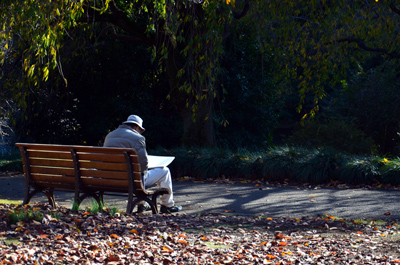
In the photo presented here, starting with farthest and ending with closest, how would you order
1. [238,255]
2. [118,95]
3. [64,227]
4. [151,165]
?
1. [118,95]
2. [151,165]
3. [64,227]
4. [238,255]

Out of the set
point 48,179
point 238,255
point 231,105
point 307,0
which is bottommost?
point 238,255

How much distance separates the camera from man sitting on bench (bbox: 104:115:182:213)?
6.89 meters

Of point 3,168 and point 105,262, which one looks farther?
point 3,168

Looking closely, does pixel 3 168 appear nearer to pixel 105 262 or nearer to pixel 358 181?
pixel 358 181

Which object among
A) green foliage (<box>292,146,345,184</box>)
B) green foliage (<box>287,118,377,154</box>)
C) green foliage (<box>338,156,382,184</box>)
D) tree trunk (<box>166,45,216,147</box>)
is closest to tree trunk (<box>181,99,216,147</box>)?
tree trunk (<box>166,45,216,147</box>)

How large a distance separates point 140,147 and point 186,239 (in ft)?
5.99

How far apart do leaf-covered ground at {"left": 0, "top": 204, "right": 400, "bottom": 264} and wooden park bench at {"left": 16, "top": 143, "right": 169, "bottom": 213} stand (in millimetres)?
378

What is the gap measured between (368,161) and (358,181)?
1.87 feet

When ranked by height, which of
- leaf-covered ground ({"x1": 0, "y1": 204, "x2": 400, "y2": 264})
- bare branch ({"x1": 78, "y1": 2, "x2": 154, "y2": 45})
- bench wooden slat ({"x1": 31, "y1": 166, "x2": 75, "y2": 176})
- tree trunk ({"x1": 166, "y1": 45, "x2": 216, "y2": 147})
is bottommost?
leaf-covered ground ({"x1": 0, "y1": 204, "x2": 400, "y2": 264})

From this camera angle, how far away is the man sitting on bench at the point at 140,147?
689 centimetres

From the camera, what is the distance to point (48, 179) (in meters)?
7.40

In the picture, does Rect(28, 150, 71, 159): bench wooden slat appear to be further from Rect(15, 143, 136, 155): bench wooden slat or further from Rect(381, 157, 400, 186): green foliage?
Rect(381, 157, 400, 186): green foliage

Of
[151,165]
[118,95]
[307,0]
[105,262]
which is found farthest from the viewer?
[118,95]

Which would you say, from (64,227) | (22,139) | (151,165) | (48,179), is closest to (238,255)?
(64,227)
